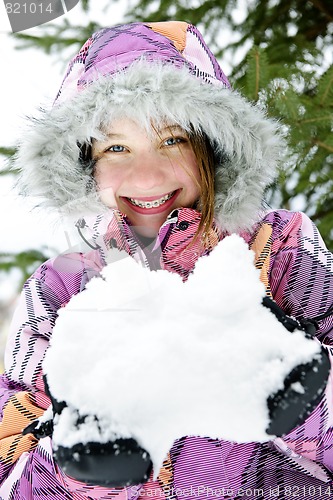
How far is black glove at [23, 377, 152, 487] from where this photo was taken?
0.70m

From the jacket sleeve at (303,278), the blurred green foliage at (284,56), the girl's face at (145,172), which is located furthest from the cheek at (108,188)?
the blurred green foliage at (284,56)

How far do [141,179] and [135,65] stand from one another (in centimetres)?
27

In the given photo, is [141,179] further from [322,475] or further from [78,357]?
[322,475]

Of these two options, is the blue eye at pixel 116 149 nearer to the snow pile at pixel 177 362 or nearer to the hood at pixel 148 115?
the hood at pixel 148 115

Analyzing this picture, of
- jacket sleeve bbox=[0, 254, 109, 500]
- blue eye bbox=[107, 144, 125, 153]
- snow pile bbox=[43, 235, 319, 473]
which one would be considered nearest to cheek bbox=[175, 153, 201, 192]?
blue eye bbox=[107, 144, 125, 153]

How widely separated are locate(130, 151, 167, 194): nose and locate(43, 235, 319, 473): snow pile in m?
0.42

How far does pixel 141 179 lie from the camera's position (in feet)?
3.76

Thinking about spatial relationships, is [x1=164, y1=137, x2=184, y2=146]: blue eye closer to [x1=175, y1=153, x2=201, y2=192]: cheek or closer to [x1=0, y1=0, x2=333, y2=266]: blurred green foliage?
[x1=175, y1=153, x2=201, y2=192]: cheek

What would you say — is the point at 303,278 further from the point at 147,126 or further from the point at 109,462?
the point at 109,462

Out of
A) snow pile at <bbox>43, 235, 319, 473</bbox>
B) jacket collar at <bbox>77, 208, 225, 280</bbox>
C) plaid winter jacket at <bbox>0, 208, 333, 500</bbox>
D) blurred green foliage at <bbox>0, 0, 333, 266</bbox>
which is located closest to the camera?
snow pile at <bbox>43, 235, 319, 473</bbox>

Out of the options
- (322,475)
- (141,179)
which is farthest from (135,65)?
(322,475)

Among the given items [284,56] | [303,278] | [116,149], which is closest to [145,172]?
[116,149]

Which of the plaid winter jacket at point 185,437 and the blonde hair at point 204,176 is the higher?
the blonde hair at point 204,176

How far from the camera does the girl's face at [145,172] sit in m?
1.15
